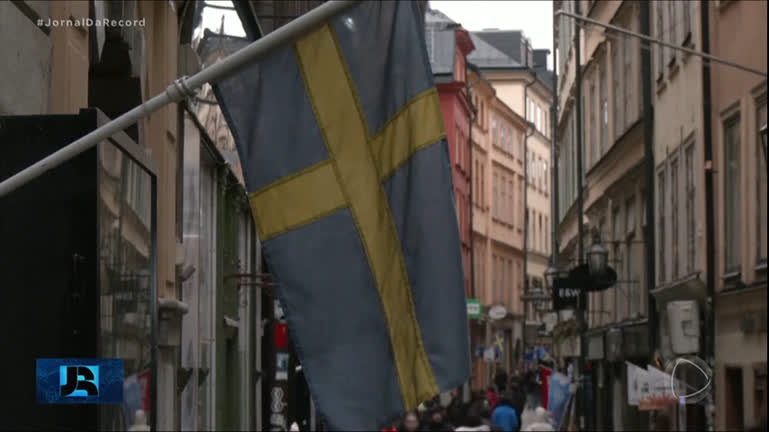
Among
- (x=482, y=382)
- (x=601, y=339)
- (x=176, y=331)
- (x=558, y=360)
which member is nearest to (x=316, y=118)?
(x=176, y=331)

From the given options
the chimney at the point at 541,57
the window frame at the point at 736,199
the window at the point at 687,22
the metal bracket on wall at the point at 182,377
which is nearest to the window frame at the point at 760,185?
the window frame at the point at 736,199

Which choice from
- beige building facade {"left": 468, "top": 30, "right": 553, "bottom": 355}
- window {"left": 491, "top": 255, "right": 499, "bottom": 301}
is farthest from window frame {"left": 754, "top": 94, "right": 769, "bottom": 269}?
beige building facade {"left": 468, "top": 30, "right": 553, "bottom": 355}

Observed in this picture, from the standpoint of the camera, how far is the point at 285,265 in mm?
6352

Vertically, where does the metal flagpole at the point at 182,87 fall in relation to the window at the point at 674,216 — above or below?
below

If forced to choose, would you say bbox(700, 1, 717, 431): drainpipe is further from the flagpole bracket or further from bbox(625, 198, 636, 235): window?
the flagpole bracket

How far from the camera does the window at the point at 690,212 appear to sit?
2427 centimetres

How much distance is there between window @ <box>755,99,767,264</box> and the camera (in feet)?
63.2

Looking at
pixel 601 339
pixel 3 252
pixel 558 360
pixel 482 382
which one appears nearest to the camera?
pixel 3 252

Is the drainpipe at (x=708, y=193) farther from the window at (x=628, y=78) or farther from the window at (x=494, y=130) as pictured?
the window at (x=494, y=130)

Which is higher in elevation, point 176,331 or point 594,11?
point 594,11

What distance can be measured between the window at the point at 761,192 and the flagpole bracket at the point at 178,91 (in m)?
14.6

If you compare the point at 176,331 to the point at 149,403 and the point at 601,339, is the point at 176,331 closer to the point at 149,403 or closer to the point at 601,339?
the point at 149,403

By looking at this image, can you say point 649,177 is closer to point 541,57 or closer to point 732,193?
point 732,193

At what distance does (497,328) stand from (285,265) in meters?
80.3
